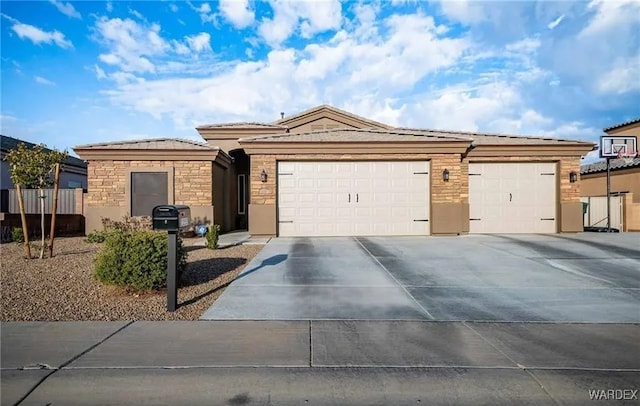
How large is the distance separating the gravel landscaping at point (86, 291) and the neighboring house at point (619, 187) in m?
16.3

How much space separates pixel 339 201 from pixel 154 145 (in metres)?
7.36

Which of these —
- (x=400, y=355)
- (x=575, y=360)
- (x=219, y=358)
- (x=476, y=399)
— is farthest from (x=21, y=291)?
(x=575, y=360)

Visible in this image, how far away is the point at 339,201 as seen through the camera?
1388 cm

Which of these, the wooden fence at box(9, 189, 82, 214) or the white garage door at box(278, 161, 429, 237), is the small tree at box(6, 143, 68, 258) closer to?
the wooden fence at box(9, 189, 82, 214)

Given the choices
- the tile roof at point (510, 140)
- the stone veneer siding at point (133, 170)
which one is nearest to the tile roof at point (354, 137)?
the tile roof at point (510, 140)

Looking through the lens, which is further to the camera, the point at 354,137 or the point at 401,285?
the point at 354,137

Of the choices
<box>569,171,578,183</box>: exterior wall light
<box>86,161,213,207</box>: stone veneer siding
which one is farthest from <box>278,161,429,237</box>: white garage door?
<box>569,171,578,183</box>: exterior wall light

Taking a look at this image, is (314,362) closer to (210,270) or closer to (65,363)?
(65,363)

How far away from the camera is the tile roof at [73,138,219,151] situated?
1430cm

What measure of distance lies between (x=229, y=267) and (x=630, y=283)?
8100 mm

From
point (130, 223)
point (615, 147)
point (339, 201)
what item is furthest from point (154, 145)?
point (615, 147)

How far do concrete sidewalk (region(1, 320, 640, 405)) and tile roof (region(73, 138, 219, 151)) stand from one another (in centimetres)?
1023

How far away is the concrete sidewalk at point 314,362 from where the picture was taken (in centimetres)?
340

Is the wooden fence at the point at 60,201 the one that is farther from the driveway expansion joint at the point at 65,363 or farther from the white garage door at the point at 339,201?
the driveway expansion joint at the point at 65,363
